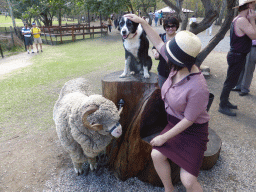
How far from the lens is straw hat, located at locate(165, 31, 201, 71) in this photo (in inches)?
61.4

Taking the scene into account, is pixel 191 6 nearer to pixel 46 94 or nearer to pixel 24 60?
pixel 24 60

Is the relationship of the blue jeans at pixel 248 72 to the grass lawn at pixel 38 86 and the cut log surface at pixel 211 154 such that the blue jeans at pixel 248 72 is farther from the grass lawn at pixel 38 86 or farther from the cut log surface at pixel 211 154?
the grass lawn at pixel 38 86

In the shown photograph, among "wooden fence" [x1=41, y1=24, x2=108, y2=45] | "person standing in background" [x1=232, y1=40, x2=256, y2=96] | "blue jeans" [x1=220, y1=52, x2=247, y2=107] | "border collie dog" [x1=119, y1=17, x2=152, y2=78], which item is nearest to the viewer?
"border collie dog" [x1=119, y1=17, x2=152, y2=78]

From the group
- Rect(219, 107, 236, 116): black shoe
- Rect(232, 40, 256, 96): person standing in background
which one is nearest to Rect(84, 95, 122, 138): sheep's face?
Rect(219, 107, 236, 116): black shoe

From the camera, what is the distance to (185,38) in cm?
157

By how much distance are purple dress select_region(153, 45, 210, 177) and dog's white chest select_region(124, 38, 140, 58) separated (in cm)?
90

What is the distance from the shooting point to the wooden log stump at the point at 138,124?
8.21 ft

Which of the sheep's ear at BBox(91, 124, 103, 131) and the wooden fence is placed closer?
the sheep's ear at BBox(91, 124, 103, 131)

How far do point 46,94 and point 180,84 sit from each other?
4805mm

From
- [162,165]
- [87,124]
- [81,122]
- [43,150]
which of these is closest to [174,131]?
[162,165]

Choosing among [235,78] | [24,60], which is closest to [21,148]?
[235,78]

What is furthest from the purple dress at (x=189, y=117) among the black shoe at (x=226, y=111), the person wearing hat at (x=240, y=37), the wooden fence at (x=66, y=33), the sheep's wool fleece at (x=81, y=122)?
the wooden fence at (x=66, y=33)

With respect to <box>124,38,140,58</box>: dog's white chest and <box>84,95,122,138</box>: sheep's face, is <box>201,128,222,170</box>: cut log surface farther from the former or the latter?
<box>124,38,140,58</box>: dog's white chest

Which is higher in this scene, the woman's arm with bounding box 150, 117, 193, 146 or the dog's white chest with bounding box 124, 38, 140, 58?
the dog's white chest with bounding box 124, 38, 140, 58
